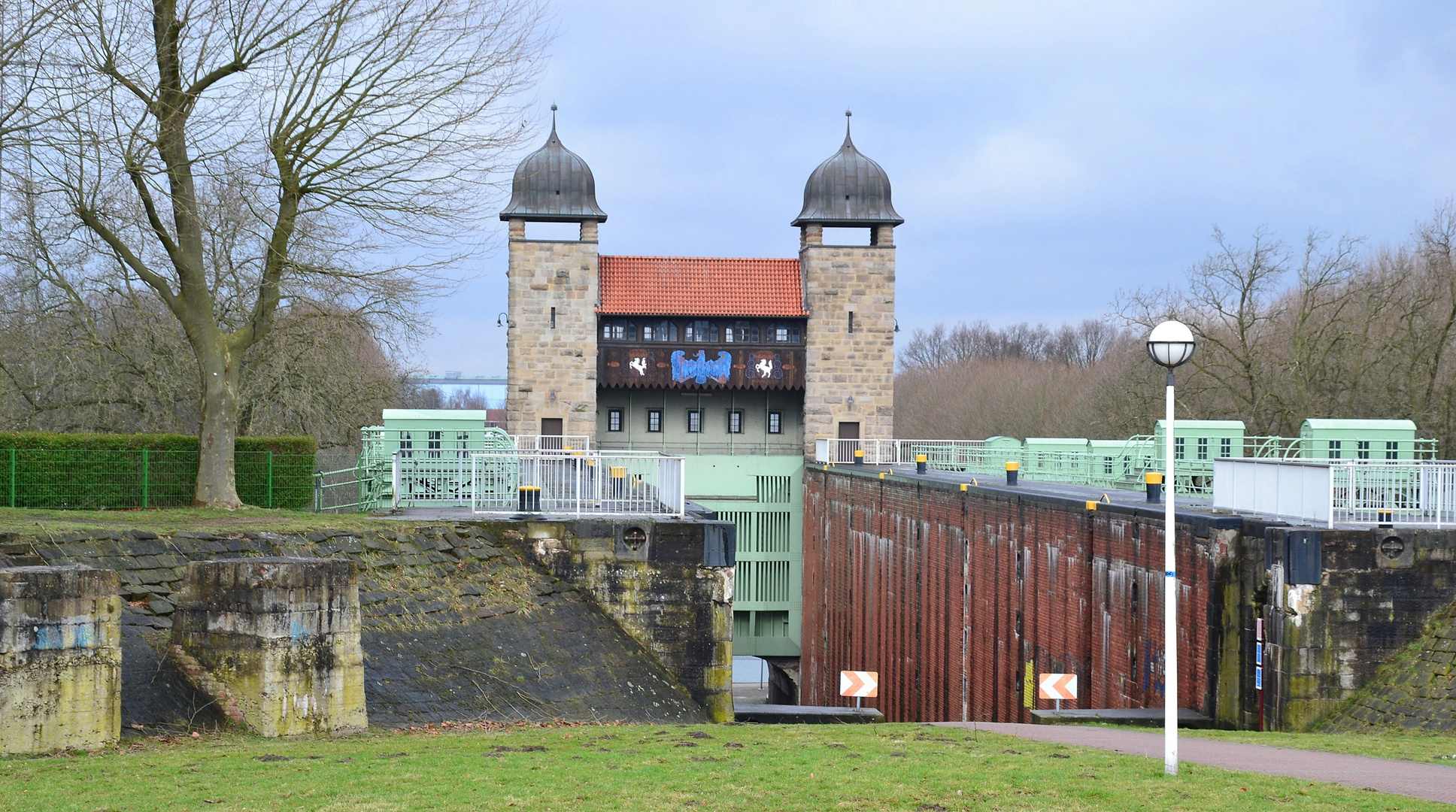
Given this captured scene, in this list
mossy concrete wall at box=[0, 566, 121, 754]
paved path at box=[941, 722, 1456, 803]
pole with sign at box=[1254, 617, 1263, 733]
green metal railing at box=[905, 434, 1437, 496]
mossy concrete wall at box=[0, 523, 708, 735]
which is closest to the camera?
paved path at box=[941, 722, 1456, 803]

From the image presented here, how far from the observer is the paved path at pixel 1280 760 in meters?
9.44

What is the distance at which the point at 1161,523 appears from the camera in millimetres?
16891

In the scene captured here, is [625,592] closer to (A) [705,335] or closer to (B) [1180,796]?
(B) [1180,796]

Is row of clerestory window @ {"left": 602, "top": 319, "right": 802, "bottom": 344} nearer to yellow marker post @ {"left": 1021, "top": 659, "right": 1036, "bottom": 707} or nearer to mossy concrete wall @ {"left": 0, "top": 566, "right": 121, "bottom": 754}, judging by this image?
yellow marker post @ {"left": 1021, "top": 659, "right": 1036, "bottom": 707}

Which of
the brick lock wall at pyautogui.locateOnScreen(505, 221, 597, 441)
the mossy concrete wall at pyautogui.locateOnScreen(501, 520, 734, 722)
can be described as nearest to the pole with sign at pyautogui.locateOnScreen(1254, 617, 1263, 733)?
the mossy concrete wall at pyautogui.locateOnScreen(501, 520, 734, 722)

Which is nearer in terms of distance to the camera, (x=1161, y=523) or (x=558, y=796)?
(x=558, y=796)

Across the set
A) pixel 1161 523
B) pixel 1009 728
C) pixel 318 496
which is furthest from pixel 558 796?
pixel 318 496

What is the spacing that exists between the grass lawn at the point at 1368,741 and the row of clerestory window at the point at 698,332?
98.1 feet

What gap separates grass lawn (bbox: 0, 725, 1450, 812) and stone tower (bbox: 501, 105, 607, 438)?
1223 inches

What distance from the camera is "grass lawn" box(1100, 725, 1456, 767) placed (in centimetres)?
1128

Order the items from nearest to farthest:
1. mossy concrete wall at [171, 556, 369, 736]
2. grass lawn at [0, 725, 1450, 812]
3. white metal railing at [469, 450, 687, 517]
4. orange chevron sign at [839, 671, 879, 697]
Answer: grass lawn at [0, 725, 1450, 812], mossy concrete wall at [171, 556, 369, 736], orange chevron sign at [839, 671, 879, 697], white metal railing at [469, 450, 687, 517]

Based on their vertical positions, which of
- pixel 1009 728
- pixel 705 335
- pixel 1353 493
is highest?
pixel 705 335

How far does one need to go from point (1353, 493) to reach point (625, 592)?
9021 millimetres

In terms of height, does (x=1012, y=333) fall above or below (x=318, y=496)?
above
